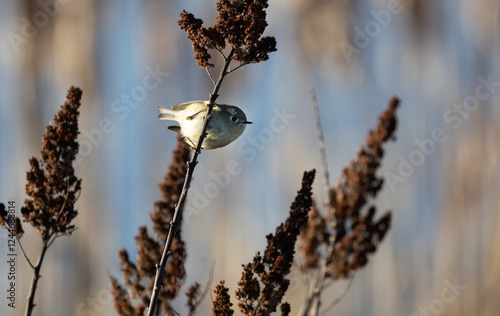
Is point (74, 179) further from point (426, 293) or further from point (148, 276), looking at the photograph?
point (426, 293)

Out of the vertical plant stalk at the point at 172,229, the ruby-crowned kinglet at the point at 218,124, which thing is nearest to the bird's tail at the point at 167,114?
the ruby-crowned kinglet at the point at 218,124

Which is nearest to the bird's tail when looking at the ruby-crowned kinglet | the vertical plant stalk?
the ruby-crowned kinglet

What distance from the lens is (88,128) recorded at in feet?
15.2

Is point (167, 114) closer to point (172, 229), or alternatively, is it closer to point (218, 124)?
point (218, 124)

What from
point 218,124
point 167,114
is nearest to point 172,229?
point 218,124

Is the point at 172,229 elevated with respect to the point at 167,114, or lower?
lower

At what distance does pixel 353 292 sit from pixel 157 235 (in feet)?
7.78

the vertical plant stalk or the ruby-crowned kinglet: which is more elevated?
the ruby-crowned kinglet

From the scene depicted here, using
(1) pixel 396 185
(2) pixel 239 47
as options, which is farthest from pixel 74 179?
(1) pixel 396 185

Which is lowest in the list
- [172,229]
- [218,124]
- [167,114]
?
[172,229]

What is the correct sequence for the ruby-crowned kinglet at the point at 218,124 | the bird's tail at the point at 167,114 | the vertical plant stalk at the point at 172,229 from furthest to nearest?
the bird's tail at the point at 167,114
the ruby-crowned kinglet at the point at 218,124
the vertical plant stalk at the point at 172,229

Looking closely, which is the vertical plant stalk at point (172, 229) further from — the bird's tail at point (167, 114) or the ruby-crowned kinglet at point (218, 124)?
the bird's tail at point (167, 114)

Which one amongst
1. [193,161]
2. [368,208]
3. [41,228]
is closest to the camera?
[193,161]

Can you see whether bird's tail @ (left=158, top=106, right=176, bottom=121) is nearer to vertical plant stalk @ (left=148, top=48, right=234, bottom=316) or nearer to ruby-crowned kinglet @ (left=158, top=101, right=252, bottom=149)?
ruby-crowned kinglet @ (left=158, top=101, right=252, bottom=149)
